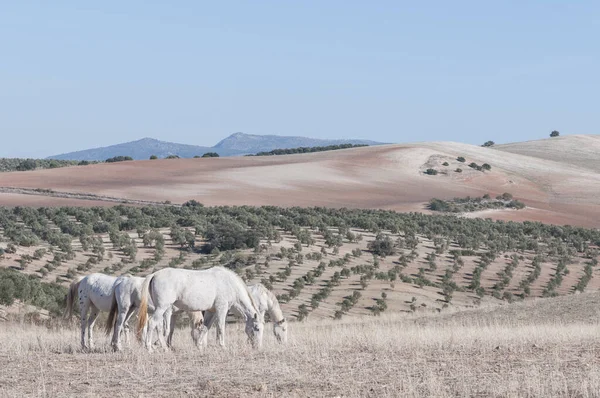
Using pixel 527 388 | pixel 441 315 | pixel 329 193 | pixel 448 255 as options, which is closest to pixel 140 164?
pixel 329 193

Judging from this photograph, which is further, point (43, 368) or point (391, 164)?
point (391, 164)

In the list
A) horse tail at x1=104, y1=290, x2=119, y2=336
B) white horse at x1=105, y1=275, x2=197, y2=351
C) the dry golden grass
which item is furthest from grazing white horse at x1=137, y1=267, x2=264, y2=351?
horse tail at x1=104, y1=290, x2=119, y2=336

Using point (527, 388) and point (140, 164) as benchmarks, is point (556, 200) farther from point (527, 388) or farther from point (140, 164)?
point (527, 388)

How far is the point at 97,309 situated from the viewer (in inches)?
693

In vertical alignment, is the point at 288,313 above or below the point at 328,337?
below

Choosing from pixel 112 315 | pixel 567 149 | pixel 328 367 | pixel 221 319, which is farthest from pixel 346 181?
pixel 328 367

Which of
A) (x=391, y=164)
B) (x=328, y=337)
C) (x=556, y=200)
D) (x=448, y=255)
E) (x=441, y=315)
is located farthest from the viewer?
(x=391, y=164)

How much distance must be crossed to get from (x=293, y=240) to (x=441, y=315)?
23.3 meters

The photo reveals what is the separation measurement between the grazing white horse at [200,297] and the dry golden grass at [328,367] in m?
0.51

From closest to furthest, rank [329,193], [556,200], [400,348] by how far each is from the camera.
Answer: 1. [400,348]
2. [329,193]
3. [556,200]

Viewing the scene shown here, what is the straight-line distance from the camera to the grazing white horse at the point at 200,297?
16.2 m

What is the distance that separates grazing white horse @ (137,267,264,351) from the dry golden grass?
51 centimetres

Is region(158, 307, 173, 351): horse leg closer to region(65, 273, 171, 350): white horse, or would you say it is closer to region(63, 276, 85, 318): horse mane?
region(65, 273, 171, 350): white horse

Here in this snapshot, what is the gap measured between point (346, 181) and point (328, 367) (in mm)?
77659
